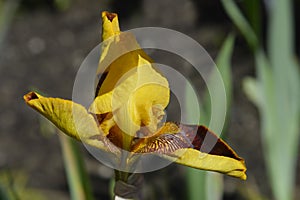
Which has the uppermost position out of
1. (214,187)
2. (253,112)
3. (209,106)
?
(253,112)

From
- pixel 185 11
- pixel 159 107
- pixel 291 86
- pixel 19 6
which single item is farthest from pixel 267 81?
pixel 19 6

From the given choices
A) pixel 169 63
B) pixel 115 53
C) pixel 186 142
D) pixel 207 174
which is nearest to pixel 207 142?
pixel 186 142

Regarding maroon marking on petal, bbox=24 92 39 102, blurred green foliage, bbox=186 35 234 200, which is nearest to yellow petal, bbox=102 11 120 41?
maroon marking on petal, bbox=24 92 39 102

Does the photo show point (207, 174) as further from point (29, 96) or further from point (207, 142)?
point (29, 96)

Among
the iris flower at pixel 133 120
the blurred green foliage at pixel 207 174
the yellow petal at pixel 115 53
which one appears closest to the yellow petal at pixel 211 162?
the iris flower at pixel 133 120

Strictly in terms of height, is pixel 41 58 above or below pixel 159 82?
above

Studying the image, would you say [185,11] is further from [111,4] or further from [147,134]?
[147,134]

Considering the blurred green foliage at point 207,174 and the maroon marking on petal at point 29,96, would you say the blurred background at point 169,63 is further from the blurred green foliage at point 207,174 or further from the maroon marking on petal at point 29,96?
the maroon marking on petal at point 29,96

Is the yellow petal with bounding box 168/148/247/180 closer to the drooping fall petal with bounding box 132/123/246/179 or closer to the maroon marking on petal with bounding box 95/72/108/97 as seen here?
the drooping fall petal with bounding box 132/123/246/179
